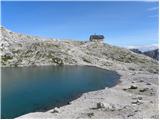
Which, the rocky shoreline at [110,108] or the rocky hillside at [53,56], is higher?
the rocky hillside at [53,56]

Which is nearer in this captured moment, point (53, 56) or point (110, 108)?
point (110, 108)

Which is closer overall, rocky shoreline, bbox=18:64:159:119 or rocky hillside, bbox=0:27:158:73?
rocky shoreline, bbox=18:64:159:119

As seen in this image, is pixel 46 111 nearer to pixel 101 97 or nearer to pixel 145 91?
pixel 101 97

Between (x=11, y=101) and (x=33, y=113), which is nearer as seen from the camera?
(x=33, y=113)

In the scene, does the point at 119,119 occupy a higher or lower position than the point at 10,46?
lower

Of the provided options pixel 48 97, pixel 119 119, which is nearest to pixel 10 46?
pixel 48 97

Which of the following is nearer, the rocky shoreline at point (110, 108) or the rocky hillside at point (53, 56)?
the rocky shoreline at point (110, 108)

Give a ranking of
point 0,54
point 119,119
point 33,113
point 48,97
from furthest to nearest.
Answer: point 0,54 < point 48,97 < point 33,113 < point 119,119

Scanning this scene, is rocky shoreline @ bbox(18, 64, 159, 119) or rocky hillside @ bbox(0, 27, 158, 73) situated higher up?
rocky hillside @ bbox(0, 27, 158, 73)
